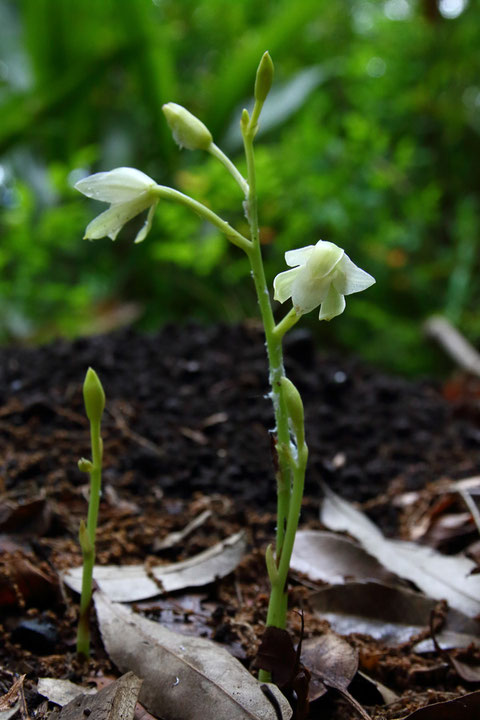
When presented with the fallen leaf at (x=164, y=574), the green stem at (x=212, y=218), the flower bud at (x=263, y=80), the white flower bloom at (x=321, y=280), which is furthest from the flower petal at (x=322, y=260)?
the fallen leaf at (x=164, y=574)

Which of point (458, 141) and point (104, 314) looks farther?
point (458, 141)

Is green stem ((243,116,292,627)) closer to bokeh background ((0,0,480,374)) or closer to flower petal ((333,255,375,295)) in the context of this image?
flower petal ((333,255,375,295))

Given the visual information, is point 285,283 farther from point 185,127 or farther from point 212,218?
point 185,127

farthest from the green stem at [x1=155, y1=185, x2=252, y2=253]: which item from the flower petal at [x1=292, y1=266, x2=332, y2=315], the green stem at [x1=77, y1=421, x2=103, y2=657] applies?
the green stem at [x1=77, y1=421, x2=103, y2=657]

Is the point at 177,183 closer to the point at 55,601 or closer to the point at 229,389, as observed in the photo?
the point at 229,389

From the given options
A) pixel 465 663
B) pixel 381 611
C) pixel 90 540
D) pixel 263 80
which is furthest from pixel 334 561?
pixel 263 80

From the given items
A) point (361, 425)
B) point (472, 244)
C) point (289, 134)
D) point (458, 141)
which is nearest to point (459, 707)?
point (361, 425)
